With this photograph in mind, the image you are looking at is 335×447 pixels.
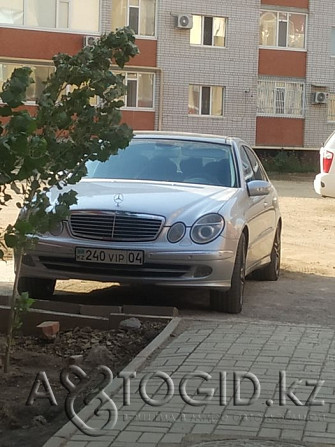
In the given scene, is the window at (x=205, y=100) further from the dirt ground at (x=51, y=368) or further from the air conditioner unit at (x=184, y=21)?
the dirt ground at (x=51, y=368)

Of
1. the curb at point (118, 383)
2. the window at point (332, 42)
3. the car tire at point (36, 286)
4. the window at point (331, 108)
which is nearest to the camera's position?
the curb at point (118, 383)

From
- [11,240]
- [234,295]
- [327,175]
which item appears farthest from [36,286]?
[327,175]

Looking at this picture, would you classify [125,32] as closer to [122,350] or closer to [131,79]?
[122,350]

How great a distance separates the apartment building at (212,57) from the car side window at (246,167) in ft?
94.0

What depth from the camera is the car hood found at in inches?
337

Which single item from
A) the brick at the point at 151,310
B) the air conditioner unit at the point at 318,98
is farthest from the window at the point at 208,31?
the brick at the point at 151,310

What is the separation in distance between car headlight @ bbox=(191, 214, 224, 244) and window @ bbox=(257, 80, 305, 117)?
3606cm

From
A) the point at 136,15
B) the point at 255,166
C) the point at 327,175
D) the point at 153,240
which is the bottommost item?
the point at 327,175

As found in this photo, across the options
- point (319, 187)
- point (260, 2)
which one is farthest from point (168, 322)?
point (260, 2)

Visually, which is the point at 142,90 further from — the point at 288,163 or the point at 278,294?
the point at 278,294

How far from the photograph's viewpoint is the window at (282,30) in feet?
145

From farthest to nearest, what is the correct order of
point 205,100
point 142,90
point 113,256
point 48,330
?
point 205,100 < point 142,90 < point 113,256 < point 48,330

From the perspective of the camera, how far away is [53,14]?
39.1 metres

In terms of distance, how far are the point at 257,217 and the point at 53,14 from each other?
30831 mm
